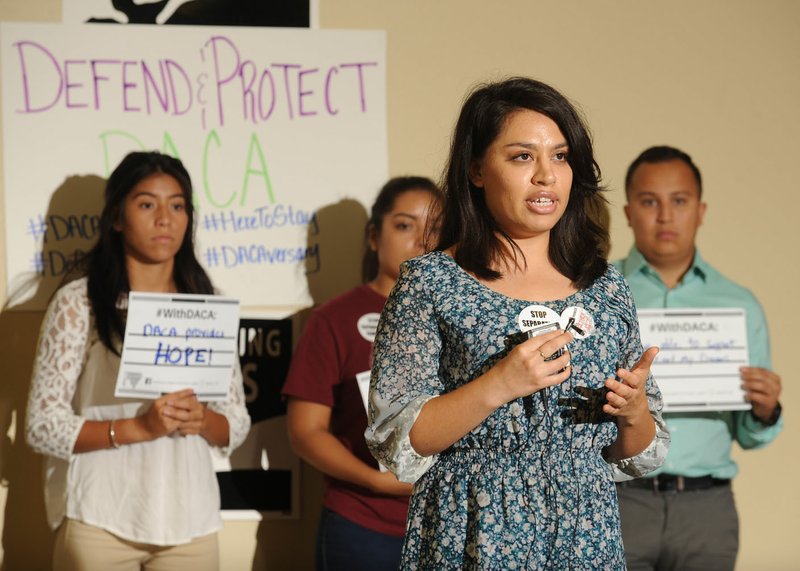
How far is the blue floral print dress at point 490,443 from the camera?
4.51 ft

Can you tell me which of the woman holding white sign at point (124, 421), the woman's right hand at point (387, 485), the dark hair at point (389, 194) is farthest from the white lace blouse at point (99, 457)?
the dark hair at point (389, 194)

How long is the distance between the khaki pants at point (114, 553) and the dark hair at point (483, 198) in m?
1.25

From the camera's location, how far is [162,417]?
2.31m

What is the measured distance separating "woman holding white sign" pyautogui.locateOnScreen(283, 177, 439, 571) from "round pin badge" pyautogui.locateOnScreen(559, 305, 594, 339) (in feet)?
3.41

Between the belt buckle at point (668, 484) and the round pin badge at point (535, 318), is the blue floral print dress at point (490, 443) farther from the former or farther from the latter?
the belt buckle at point (668, 484)

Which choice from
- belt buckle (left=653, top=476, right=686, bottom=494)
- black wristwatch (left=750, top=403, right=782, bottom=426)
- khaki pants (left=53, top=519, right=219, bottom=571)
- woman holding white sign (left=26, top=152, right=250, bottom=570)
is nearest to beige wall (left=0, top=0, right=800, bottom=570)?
black wristwatch (left=750, top=403, right=782, bottom=426)

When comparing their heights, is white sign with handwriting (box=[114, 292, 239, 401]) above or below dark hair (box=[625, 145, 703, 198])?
below

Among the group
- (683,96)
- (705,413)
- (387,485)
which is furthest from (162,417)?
(683,96)

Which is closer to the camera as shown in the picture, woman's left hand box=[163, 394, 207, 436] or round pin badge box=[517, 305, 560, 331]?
round pin badge box=[517, 305, 560, 331]

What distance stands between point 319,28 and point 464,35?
1.54 feet

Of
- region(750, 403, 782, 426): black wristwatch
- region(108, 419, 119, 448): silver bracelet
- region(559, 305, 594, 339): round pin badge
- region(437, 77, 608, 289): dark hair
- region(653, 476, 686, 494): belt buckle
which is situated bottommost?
region(653, 476, 686, 494): belt buckle

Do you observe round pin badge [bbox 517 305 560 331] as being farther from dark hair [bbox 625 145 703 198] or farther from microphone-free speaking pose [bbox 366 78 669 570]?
dark hair [bbox 625 145 703 198]

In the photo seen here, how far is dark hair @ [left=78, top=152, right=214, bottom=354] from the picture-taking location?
7.97ft

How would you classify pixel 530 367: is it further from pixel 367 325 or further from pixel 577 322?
pixel 367 325
